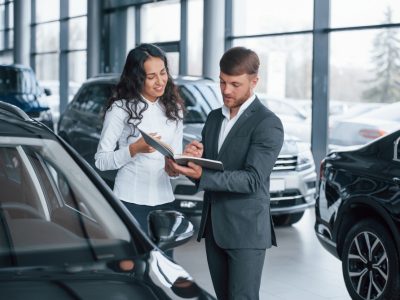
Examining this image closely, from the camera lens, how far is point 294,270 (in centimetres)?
625

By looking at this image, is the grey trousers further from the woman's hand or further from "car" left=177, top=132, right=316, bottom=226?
"car" left=177, top=132, right=316, bottom=226

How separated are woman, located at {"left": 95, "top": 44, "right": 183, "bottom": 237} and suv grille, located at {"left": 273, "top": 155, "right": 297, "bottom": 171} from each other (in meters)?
4.01

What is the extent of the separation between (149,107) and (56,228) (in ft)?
4.17

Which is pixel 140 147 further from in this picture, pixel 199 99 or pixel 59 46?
pixel 59 46

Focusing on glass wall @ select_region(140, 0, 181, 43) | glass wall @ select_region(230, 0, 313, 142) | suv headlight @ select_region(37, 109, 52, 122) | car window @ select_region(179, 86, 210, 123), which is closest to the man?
car window @ select_region(179, 86, 210, 123)

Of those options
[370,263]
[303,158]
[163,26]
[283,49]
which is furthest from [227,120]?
[163,26]

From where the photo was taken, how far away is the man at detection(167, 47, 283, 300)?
309 centimetres

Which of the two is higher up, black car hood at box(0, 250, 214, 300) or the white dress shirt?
the white dress shirt

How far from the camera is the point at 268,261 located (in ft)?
21.5

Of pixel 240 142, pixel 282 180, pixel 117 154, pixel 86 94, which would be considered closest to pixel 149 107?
pixel 117 154

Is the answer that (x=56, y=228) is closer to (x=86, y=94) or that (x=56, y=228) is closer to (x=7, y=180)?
(x=7, y=180)

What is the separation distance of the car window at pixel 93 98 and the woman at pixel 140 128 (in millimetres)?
5271

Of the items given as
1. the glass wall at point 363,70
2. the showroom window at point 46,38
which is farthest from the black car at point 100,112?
the showroom window at point 46,38

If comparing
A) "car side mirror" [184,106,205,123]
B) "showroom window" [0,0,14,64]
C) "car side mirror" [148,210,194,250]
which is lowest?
"car side mirror" [148,210,194,250]
